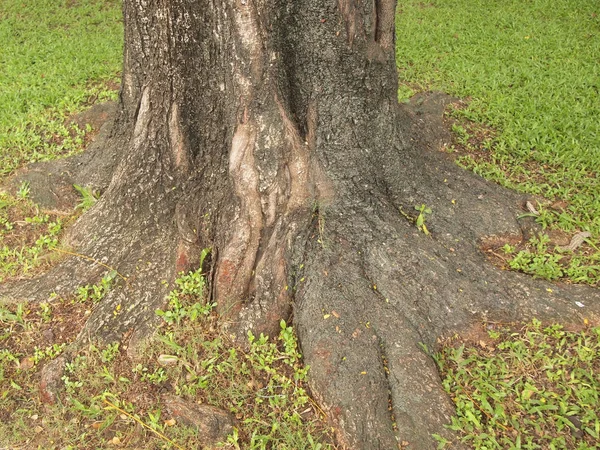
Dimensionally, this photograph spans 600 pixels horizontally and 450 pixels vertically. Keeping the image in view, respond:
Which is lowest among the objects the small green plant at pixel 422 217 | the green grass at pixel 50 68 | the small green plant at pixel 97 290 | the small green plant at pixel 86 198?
the small green plant at pixel 97 290

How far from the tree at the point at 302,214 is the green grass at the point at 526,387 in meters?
0.12

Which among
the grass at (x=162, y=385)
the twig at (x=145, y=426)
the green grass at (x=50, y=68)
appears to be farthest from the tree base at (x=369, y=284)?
the green grass at (x=50, y=68)

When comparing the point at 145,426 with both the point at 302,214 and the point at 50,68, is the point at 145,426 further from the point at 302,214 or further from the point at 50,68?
the point at 50,68

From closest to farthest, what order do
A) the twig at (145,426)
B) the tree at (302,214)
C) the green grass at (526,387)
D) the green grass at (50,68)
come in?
the green grass at (526,387), the twig at (145,426), the tree at (302,214), the green grass at (50,68)

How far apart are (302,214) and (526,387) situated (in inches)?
57.6

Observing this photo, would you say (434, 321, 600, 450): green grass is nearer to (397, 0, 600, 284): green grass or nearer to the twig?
(397, 0, 600, 284): green grass

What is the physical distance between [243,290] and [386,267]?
82cm

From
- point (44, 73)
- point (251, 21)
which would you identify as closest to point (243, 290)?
point (251, 21)

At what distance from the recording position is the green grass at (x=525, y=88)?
414cm

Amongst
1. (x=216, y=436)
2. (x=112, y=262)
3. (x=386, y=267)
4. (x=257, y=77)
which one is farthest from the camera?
(x=112, y=262)

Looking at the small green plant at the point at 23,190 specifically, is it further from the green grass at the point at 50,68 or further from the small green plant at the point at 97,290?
the small green plant at the point at 97,290

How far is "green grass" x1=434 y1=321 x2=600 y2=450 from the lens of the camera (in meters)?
2.65

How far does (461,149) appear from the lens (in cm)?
469

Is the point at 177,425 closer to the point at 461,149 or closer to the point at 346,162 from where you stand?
the point at 346,162
